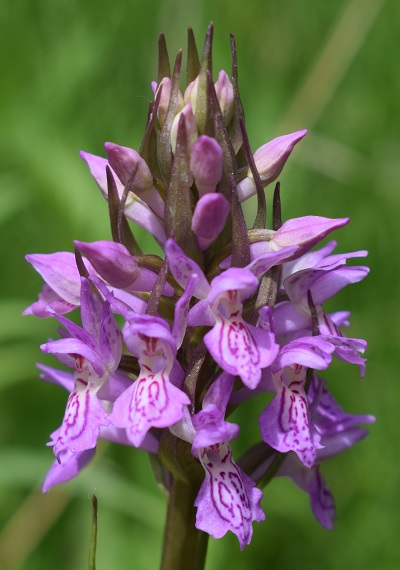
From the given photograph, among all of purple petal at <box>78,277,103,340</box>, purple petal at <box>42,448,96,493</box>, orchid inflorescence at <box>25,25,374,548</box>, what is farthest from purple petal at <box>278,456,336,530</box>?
purple petal at <box>78,277,103,340</box>

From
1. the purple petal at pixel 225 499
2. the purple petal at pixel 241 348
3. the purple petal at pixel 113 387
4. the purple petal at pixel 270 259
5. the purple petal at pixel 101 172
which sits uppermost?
the purple petal at pixel 101 172

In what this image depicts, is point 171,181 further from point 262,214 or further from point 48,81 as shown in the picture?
point 48,81

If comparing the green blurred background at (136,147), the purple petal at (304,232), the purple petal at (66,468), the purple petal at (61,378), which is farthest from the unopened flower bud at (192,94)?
the green blurred background at (136,147)

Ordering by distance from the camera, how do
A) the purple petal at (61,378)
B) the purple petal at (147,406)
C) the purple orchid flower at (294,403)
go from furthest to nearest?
the purple petal at (61,378)
the purple orchid flower at (294,403)
the purple petal at (147,406)

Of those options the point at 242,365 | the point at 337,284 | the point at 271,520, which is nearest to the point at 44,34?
the point at 271,520

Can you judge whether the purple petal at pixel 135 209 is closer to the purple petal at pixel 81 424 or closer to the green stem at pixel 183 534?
the purple petal at pixel 81 424

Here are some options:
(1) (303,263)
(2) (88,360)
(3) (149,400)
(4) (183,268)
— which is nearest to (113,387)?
(2) (88,360)

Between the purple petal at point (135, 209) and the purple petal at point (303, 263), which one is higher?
the purple petal at point (135, 209)

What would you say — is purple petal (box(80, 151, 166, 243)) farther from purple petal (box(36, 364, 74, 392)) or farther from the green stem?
the green stem
